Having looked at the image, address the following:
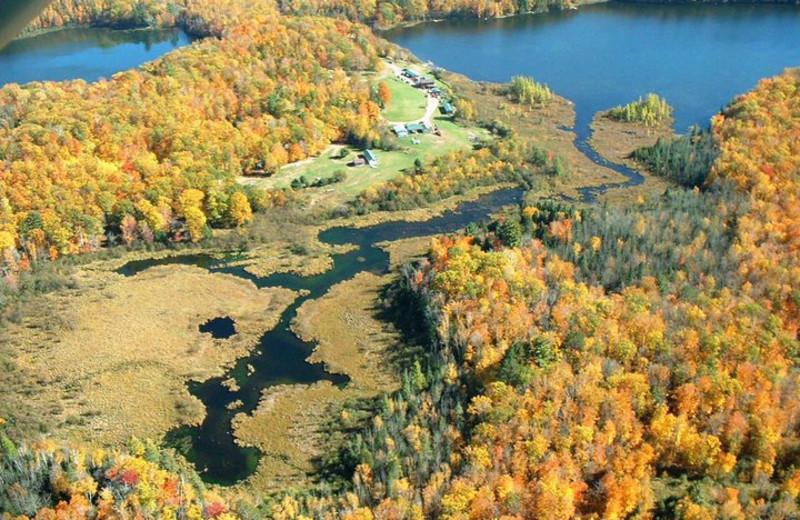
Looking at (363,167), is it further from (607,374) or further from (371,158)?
(607,374)

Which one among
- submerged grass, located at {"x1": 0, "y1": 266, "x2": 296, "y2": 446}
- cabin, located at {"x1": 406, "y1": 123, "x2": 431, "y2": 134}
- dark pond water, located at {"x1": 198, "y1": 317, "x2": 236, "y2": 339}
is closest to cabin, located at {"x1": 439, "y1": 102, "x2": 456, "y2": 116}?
cabin, located at {"x1": 406, "y1": 123, "x2": 431, "y2": 134}

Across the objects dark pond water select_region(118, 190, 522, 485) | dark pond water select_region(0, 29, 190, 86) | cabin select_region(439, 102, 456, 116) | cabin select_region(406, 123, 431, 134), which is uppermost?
dark pond water select_region(0, 29, 190, 86)

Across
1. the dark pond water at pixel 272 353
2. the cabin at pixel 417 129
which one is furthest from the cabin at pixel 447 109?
the dark pond water at pixel 272 353

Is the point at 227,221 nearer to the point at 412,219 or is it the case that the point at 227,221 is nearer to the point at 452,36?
the point at 412,219

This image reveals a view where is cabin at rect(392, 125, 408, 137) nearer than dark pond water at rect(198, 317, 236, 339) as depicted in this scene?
No

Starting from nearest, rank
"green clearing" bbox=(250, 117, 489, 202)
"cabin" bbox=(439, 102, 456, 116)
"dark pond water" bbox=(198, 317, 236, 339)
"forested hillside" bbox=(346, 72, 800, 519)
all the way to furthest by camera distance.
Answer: "forested hillside" bbox=(346, 72, 800, 519), "dark pond water" bbox=(198, 317, 236, 339), "green clearing" bbox=(250, 117, 489, 202), "cabin" bbox=(439, 102, 456, 116)

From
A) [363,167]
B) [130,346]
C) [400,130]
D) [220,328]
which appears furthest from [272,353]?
[400,130]

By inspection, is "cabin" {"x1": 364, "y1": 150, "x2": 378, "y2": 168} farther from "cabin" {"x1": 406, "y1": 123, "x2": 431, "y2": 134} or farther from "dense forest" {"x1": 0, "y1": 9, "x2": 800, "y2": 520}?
"dense forest" {"x1": 0, "y1": 9, "x2": 800, "y2": 520}

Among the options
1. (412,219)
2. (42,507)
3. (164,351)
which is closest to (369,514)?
(42,507)
